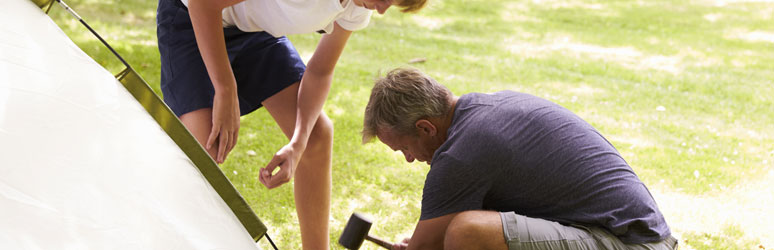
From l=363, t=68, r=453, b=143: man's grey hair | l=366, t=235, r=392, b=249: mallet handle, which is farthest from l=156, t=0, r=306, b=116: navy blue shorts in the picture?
l=366, t=235, r=392, b=249: mallet handle

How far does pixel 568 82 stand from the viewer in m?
5.00

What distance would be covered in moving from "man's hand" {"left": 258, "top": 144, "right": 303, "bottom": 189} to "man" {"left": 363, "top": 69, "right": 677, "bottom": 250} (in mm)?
423

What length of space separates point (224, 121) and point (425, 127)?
574 millimetres

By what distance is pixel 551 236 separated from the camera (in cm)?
174

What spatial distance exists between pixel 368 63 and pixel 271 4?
3.28 metres

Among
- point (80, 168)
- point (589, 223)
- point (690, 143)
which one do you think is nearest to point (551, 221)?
point (589, 223)

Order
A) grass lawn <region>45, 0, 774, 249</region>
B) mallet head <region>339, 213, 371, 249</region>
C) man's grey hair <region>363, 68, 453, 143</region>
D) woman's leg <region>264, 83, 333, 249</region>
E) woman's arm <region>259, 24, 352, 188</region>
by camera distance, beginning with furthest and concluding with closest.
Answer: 1. grass lawn <region>45, 0, 774, 249</region>
2. mallet head <region>339, 213, 371, 249</region>
3. woman's leg <region>264, 83, 333, 249</region>
4. woman's arm <region>259, 24, 352, 188</region>
5. man's grey hair <region>363, 68, 453, 143</region>

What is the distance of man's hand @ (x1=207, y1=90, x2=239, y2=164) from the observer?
6.28ft

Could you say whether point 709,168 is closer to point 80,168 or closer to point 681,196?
point 681,196

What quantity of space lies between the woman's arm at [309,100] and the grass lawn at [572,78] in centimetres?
38

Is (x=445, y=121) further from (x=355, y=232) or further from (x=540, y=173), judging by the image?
(x=355, y=232)

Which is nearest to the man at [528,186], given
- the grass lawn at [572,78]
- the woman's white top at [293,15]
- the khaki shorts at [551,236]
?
the khaki shorts at [551,236]

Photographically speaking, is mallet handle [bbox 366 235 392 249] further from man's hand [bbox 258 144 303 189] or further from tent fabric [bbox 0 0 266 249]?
tent fabric [bbox 0 0 266 249]

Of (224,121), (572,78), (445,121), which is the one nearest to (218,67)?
(224,121)
